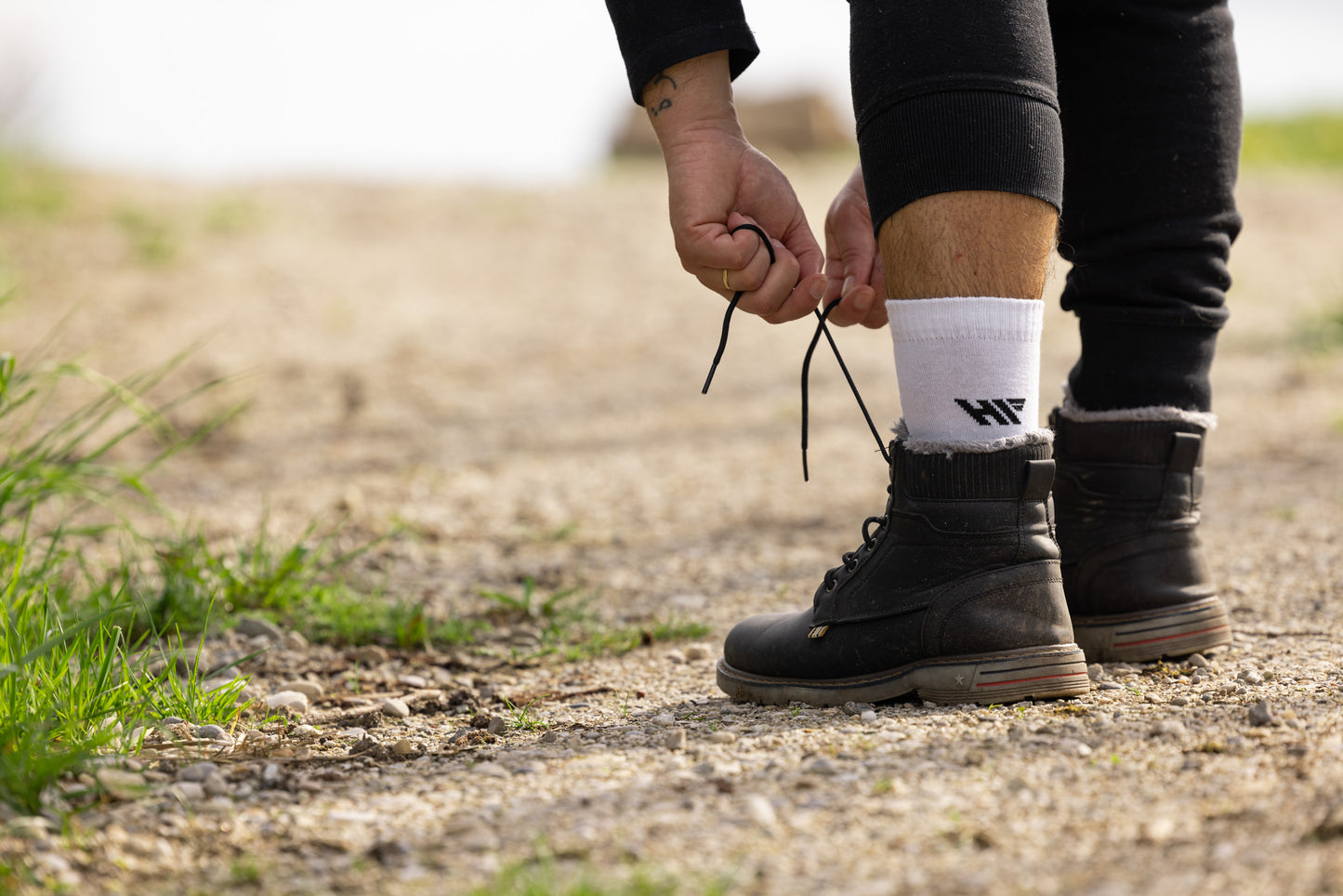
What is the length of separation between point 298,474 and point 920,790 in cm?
270

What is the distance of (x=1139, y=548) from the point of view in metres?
1.69

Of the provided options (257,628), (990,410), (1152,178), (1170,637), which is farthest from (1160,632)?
(257,628)

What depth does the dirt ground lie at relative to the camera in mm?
997

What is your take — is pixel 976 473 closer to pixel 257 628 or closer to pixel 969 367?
pixel 969 367

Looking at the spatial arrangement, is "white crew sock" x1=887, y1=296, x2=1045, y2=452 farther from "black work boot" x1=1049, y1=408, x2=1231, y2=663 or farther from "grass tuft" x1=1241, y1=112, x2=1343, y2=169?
"grass tuft" x1=1241, y1=112, x2=1343, y2=169

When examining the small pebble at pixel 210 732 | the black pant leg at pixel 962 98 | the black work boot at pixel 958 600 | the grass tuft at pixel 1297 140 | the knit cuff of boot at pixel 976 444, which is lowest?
the small pebble at pixel 210 732

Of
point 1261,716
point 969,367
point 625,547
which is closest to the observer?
point 1261,716

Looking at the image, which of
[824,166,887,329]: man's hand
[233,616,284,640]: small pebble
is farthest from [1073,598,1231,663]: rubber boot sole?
[233,616,284,640]: small pebble

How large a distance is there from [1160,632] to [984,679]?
16.2 inches

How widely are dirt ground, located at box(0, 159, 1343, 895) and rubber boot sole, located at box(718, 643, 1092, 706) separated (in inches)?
1.5

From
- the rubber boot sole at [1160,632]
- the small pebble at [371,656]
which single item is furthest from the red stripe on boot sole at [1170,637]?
the small pebble at [371,656]

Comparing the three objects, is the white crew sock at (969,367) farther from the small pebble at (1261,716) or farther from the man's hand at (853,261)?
the small pebble at (1261,716)

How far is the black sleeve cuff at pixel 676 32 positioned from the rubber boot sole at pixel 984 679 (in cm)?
87

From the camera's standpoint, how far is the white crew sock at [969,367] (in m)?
1.36
